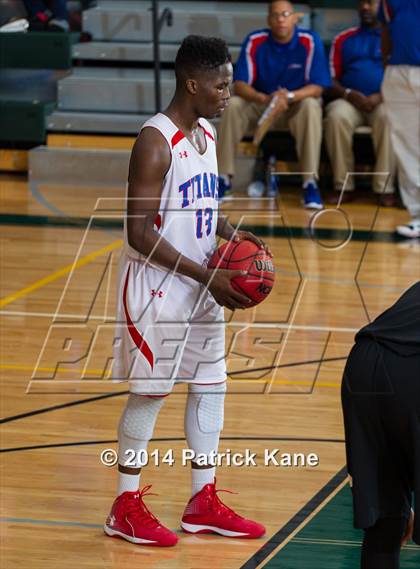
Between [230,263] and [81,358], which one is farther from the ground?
[230,263]

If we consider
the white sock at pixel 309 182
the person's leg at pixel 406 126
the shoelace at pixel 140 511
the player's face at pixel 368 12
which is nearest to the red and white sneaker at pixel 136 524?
the shoelace at pixel 140 511

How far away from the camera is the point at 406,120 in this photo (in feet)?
29.8

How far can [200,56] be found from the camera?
11.9 feet

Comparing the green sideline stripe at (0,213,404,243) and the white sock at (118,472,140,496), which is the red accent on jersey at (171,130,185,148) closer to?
the white sock at (118,472,140,496)

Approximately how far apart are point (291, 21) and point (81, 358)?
5.17m

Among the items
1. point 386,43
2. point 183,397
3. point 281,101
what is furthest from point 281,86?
point 183,397

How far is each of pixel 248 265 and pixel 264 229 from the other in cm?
558

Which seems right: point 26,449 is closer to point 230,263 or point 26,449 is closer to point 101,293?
point 230,263

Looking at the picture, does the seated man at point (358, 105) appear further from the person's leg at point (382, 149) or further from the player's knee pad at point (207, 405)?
the player's knee pad at point (207, 405)

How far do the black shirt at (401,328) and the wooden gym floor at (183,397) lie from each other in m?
1.21

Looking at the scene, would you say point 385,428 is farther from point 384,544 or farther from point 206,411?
point 206,411

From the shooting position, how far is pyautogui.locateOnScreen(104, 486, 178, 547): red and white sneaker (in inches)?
152

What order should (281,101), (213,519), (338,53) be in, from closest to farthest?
(213,519), (281,101), (338,53)

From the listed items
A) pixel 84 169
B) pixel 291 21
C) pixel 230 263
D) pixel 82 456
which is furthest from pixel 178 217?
pixel 84 169
